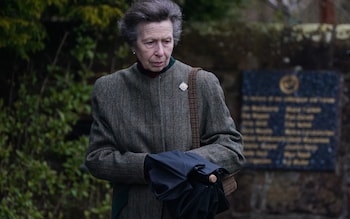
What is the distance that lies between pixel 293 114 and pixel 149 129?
3.97m

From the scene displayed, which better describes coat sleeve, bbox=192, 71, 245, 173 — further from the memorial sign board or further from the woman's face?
the memorial sign board

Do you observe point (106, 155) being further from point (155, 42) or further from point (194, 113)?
point (155, 42)

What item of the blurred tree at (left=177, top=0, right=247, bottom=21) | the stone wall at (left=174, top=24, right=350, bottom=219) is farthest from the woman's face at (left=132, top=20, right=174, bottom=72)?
the blurred tree at (left=177, top=0, right=247, bottom=21)

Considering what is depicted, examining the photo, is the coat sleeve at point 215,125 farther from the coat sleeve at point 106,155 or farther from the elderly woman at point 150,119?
the coat sleeve at point 106,155

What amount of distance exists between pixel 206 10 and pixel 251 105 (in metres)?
1.38

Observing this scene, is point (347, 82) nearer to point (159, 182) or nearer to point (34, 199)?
point (34, 199)

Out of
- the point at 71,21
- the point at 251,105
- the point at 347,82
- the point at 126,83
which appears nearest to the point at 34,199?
the point at 71,21

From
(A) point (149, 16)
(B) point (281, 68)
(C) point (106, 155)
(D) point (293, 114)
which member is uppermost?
(A) point (149, 16)

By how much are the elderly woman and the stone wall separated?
3.81 m

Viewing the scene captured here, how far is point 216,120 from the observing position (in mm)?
3984

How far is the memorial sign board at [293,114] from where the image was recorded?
781cm

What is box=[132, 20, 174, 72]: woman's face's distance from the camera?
155 inches

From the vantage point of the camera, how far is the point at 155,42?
395 cm

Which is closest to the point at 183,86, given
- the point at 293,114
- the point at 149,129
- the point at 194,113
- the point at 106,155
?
the point at 194,113
